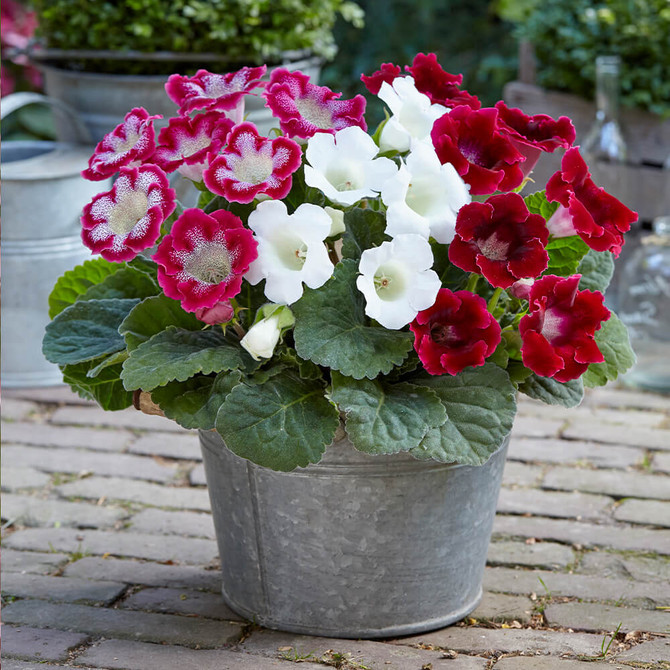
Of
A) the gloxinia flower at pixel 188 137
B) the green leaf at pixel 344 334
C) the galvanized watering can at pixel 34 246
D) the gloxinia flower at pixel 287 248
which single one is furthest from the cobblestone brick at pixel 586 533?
the galvanized watering can at pixel 34 246

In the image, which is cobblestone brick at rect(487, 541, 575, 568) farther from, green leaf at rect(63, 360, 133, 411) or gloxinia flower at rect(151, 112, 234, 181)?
gloxinia flower at rect(151, 112, 234, 181)

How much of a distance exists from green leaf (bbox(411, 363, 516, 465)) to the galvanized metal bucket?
0.34 ft

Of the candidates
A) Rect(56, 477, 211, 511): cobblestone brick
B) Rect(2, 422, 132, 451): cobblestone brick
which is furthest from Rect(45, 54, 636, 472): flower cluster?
Rect(2, 422, 132, 451): cobblestone brick

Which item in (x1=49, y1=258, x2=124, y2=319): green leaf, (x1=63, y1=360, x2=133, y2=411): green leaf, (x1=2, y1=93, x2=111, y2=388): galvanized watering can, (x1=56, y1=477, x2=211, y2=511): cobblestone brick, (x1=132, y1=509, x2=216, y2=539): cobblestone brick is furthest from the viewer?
(x1=2, y1=93, x2=111, y2=388): galvanized watering can

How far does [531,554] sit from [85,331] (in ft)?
2.94

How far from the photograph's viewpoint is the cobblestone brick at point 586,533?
71.9 inches

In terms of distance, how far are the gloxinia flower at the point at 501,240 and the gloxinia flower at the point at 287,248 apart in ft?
0.54

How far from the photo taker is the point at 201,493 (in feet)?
6.87

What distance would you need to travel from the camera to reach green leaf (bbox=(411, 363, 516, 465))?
4.03 ft

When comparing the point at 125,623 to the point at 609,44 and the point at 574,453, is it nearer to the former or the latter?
the point at 574,453

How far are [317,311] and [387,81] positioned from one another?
1.30ft

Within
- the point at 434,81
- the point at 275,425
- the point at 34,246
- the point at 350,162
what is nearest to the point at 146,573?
the point at 275,425

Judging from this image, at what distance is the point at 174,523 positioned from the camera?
1950 millimetres

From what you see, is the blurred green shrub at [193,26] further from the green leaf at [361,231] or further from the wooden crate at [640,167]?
the green leaf at [361,231]
